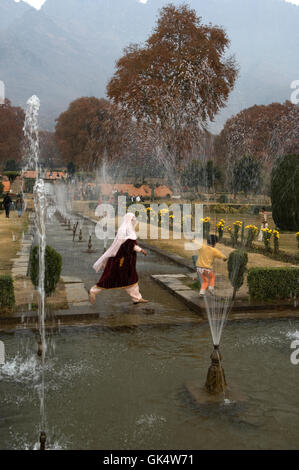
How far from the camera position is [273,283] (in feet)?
27.2

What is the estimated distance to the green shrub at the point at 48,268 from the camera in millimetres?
7422

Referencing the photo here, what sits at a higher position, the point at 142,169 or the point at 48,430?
the point at 142,169

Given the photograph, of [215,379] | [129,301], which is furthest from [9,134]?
[215,379]

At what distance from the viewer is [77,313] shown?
23.7ft

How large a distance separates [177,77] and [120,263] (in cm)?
2767

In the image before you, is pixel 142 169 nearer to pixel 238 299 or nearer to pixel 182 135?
pixel 182 135

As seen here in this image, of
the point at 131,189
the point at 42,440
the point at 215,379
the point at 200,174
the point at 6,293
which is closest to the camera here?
the point at 42,440

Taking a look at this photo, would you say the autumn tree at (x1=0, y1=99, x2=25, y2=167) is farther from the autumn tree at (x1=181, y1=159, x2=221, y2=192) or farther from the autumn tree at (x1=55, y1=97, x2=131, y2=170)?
the autumn tree at (x1=181, y1=159, x2=221, y2=192)

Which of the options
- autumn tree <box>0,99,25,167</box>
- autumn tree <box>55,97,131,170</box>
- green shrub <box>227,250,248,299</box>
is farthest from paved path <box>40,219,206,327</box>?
autumn tree <box>0,99,25,167</box>

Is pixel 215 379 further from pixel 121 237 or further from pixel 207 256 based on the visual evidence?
pixel 207 256

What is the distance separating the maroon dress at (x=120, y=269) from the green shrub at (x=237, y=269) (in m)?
1.84

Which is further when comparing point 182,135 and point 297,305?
point 182,135
